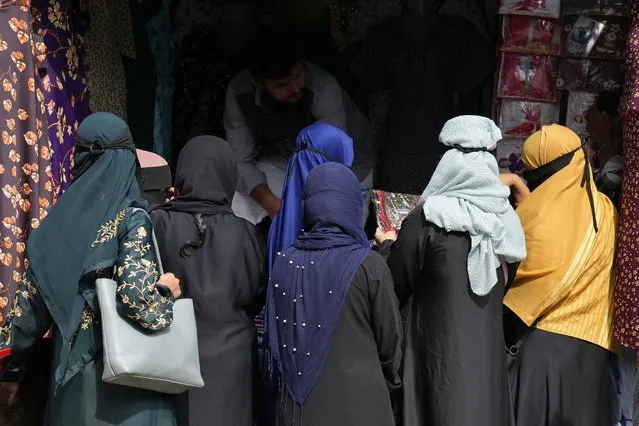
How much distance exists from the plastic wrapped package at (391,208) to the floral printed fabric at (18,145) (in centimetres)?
146

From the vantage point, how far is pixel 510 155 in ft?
14.9

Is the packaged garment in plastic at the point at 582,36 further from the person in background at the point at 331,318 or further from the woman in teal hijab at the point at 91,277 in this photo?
the woman in teal hijab at the point at 91,277

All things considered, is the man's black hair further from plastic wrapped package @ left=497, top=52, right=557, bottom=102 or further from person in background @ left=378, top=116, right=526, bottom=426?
person in background @ left=378, top=116, right=526, bottom=426

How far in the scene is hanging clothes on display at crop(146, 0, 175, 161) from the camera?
4.99m

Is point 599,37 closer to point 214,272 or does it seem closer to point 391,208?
point 391,208


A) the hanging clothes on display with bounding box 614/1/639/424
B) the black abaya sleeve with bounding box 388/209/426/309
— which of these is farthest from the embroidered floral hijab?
the hanging clothes on display with bounding box 614/1/639/424

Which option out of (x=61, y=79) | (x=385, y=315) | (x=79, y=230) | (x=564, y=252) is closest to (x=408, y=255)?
(x=385, y=315)

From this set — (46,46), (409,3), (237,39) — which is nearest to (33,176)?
(46,46)

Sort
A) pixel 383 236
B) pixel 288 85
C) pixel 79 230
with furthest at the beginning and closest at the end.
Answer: pixel 288 85 < pixel 383 236 < pixel 79 230

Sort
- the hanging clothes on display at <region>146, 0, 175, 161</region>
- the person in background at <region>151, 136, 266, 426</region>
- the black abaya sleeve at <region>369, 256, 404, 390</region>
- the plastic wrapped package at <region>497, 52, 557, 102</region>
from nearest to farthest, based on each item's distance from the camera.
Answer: the black abaya sleeve at <region>369, 256, 404, 390</region>, the person in background at <region>151, 136, 266, 426</region>, the plastic wrapped package at <region>497, 52, 557, 102</region>, the hanging clothes on display at <region>146, 0, 175, 161</region>

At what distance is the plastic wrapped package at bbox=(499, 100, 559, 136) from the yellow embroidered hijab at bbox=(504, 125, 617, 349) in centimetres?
82

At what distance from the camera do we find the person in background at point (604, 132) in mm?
4074

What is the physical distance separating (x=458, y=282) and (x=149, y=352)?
45.9 inches

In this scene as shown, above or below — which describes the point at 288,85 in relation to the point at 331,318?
above
